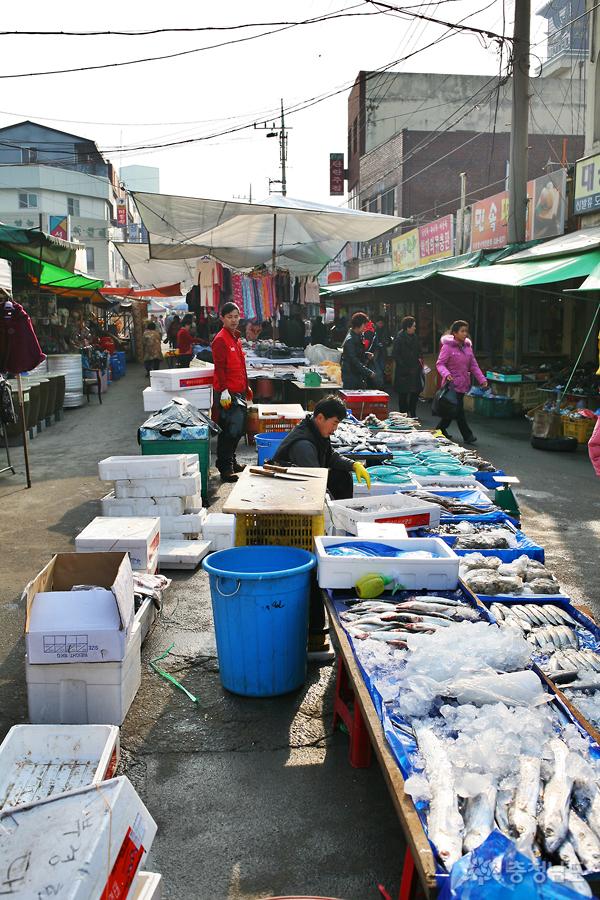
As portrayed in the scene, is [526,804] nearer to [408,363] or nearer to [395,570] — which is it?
[395,570]

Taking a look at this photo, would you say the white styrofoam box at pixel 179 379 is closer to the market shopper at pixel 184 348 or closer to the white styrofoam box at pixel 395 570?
the white styrofoam box at pixel 395 570

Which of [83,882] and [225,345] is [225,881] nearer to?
[83,882]

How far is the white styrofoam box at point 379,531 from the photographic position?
15.4 feet

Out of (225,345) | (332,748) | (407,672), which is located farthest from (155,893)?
(225,345)

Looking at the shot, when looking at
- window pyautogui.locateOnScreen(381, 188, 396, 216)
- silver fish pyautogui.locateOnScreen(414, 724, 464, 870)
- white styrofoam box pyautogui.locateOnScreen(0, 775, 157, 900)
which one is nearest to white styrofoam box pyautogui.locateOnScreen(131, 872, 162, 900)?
white styrofoam box pyautogui.locateOnScreen(0, 775, 157, 900)

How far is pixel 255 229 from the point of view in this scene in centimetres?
1576

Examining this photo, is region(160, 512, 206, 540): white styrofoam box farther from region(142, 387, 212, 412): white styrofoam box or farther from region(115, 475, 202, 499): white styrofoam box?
region(142, 387, 212, 412): white styrofoam box

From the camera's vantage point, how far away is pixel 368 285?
2189 centimetres

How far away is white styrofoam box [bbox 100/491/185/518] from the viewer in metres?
7.11

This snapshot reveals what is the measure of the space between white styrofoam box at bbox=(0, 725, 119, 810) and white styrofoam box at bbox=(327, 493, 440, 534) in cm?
232

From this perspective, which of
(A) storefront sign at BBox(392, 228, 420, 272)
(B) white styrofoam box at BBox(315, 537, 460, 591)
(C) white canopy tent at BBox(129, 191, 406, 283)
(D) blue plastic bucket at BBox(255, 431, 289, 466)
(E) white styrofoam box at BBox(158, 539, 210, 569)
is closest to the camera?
(B) white styrofoam box at BBox(315, 537, 460, 591)

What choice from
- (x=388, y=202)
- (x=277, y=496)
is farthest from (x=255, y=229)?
(x=388, y=202)

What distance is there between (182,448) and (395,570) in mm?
4797

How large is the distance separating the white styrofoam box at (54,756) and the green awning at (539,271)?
9848 mm
